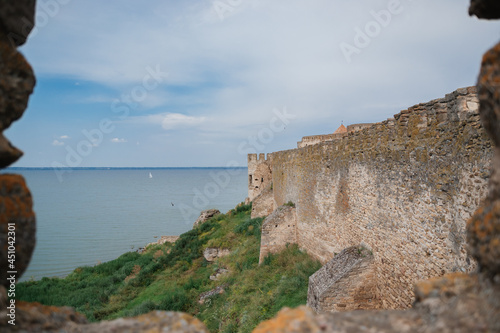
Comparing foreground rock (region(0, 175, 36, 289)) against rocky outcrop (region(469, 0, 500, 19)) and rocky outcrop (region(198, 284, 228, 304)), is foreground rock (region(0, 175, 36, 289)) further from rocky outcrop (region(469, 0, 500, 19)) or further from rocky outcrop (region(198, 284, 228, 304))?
rocky outcrop (region(198, 284, 228, 304))

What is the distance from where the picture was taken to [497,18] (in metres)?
2.10

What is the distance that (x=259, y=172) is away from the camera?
2900cm

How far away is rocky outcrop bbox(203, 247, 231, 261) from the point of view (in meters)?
17.6

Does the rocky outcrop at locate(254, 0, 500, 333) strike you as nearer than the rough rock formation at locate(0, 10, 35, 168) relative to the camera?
Yes

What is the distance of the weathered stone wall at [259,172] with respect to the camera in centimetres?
2866

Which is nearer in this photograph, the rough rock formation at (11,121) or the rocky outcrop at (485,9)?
the rough rock formation at (11,121)

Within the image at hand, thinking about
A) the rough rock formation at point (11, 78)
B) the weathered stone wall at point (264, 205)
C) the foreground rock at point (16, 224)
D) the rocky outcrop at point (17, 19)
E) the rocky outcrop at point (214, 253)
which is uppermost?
the rocky outcrop at point (17, 19)

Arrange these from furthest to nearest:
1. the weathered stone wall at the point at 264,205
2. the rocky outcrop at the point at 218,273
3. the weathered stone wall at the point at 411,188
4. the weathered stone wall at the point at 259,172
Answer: the weathered stone wall at the point at 259,172
the weathered stone wall at the point at 264,205
the rocky outcrop at the point at 218,273
the weathered stone wall at the point at 411,188

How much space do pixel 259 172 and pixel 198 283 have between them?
15627 mm

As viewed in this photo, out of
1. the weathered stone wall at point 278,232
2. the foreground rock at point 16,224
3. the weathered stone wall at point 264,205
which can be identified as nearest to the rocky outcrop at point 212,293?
the weathered stone wall at point 278,232

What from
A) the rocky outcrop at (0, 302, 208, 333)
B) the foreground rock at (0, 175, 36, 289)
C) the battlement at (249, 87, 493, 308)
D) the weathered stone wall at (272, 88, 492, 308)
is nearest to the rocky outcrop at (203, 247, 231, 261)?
the battlement at (249, 87, 493, 308)

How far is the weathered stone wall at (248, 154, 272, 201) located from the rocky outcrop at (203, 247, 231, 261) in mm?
11063

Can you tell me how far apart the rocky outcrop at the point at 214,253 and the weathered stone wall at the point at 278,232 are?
4312 mm

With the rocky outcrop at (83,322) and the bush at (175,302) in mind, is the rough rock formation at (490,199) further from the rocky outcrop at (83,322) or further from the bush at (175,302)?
the bush at (175,302)
